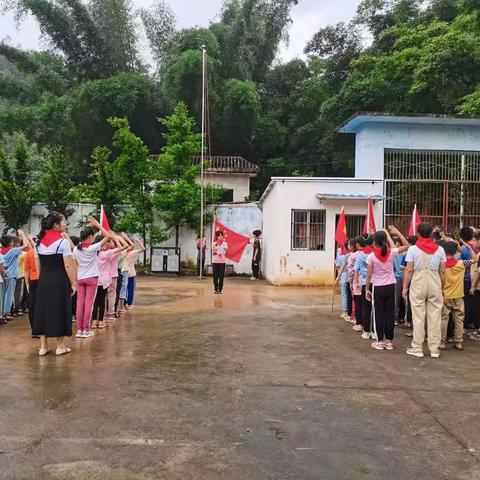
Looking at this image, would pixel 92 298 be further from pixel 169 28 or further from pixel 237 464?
pixel 169 28

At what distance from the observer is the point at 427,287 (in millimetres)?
6520

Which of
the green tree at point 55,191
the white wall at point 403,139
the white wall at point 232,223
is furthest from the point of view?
the white wall at point 232,223

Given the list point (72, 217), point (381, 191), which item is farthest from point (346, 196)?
point (72, 217)

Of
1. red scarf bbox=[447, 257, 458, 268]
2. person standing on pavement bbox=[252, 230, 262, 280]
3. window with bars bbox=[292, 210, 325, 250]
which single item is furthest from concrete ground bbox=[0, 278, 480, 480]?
person standing on pavement bbox=[252, 230, 262, 280]

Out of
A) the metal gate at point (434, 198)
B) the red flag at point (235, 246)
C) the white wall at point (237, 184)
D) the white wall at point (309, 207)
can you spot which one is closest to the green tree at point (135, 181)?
the red flag at point (235, 246)

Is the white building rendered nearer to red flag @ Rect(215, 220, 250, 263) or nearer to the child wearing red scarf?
red flag @ Rect(215, 220, 250, 263)

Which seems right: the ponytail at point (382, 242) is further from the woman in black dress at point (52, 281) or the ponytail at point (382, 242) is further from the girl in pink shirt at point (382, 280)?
the woman in black dress at point (52, 281)

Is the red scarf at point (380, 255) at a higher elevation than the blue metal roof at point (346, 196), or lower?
lower

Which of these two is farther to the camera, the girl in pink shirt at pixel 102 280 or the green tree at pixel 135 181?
the green tree at pixel 135 181

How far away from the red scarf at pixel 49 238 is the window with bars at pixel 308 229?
964cm

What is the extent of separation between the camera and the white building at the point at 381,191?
15.1 m

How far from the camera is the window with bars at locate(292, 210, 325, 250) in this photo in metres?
15.2

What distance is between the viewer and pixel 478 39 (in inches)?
800

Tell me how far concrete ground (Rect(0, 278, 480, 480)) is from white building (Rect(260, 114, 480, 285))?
7262mm
